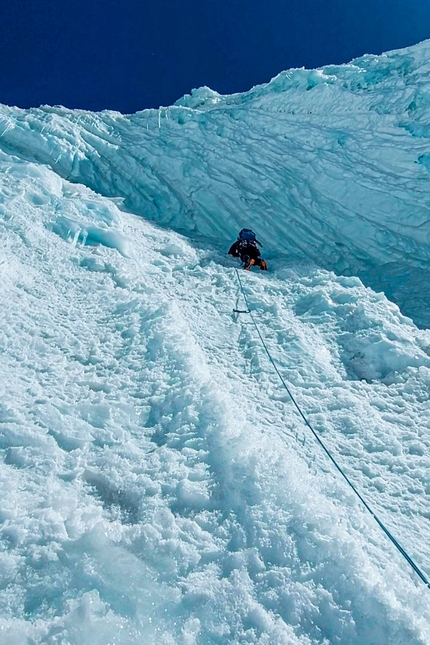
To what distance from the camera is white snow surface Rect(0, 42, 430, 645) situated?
8.07 feet

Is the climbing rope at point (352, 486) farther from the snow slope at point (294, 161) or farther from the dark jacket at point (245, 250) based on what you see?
the snow slope at point (294, 161)

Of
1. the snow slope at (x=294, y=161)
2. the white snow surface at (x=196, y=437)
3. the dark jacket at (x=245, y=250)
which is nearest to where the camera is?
the white snow surface at (x=196, y=437)

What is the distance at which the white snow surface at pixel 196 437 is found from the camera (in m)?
2.46

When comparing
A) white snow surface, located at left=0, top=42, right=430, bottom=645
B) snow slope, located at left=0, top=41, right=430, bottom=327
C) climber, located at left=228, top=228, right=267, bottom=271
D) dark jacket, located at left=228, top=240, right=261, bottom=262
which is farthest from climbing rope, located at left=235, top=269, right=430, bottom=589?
snow slope, located at left=0, top=41, right=430, bottom=327

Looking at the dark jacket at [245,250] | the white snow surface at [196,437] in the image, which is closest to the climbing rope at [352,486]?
the white snow surface at [196,437]

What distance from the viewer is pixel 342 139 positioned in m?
→ 13.4

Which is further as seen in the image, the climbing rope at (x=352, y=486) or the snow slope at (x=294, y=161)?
the snow slope at (x=294, y=161)

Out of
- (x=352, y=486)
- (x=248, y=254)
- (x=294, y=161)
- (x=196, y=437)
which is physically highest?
(x=294, y=161)

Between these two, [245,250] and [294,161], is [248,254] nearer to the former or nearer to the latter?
[245,250]

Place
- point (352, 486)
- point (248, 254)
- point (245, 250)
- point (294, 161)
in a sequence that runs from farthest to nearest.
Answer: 1. point (294, 161)
2. point (245, 250)
3. point (248, 254)
4. point (352, 486)

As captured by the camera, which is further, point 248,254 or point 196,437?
point 248,254

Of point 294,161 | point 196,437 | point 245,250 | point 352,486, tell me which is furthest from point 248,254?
point 294,161

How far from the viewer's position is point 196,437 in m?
3.57

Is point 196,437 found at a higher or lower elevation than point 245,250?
lower
